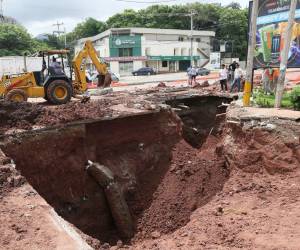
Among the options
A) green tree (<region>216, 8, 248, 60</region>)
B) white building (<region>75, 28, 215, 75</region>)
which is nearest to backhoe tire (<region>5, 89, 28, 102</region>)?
white building (<region>75, 28, 215, 75</region>)

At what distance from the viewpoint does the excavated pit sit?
945cm

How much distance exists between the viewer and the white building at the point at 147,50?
53594 mm

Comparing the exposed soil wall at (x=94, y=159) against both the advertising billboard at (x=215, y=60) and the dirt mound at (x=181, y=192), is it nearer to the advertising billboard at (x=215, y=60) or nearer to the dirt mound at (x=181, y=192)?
the dirt mound at (x=181, y=192)

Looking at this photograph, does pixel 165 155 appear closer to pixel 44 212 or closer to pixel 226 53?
pixel 44 212

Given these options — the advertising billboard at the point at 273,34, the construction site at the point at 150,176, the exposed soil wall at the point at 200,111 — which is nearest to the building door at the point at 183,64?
the exposed soil wall at the point at 200,111

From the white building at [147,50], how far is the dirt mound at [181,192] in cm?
4249

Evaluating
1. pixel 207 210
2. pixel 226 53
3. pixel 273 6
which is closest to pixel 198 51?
pixel 226 53

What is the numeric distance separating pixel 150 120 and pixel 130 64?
141ft

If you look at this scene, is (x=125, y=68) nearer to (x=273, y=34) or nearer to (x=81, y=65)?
(x=81, y=65)

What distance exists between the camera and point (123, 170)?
35.9ft

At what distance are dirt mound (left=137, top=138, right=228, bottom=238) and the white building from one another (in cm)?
4249

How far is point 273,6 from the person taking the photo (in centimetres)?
1220

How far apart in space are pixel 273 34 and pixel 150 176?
616 cm

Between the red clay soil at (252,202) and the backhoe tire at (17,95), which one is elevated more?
the backhoe tire at (17,95)
